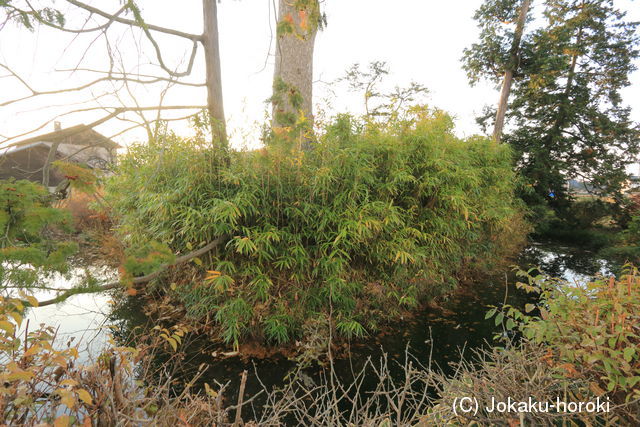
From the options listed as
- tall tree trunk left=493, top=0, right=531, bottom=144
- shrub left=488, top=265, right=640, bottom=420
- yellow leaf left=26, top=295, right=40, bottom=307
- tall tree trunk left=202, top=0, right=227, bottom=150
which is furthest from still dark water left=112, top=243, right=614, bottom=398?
tall tree trunk left=493, top=0, right=531, bottom=144

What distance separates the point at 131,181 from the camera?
3.14 metres

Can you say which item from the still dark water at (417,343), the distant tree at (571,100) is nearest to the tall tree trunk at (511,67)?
the distant tree at (571,100)

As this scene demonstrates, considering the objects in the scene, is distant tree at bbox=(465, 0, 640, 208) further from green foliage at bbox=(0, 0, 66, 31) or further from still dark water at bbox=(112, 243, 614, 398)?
green foliage at bbox=(0, 0, 66, 31)

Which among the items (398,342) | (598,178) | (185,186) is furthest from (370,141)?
(598,178)

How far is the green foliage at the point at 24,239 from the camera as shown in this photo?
1150mm

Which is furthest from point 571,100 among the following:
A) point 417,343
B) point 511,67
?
point 417,343

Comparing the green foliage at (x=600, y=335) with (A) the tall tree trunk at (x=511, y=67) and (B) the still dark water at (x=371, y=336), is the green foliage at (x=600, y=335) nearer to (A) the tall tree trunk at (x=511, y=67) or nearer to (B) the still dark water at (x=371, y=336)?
(B) the still dark water at (x=371, y=336)

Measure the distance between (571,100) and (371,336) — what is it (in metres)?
10.1

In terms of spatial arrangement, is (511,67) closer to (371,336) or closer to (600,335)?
(371,336)

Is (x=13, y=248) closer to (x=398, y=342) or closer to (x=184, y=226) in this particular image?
(x=184, y=226)

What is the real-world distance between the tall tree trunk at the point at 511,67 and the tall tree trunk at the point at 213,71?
24.6ft

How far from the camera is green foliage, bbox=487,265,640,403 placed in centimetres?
122

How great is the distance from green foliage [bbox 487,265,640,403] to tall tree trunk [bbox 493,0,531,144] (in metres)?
7.40

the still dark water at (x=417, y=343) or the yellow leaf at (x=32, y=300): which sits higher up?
the yellow leaf at (x=32, y=300)
